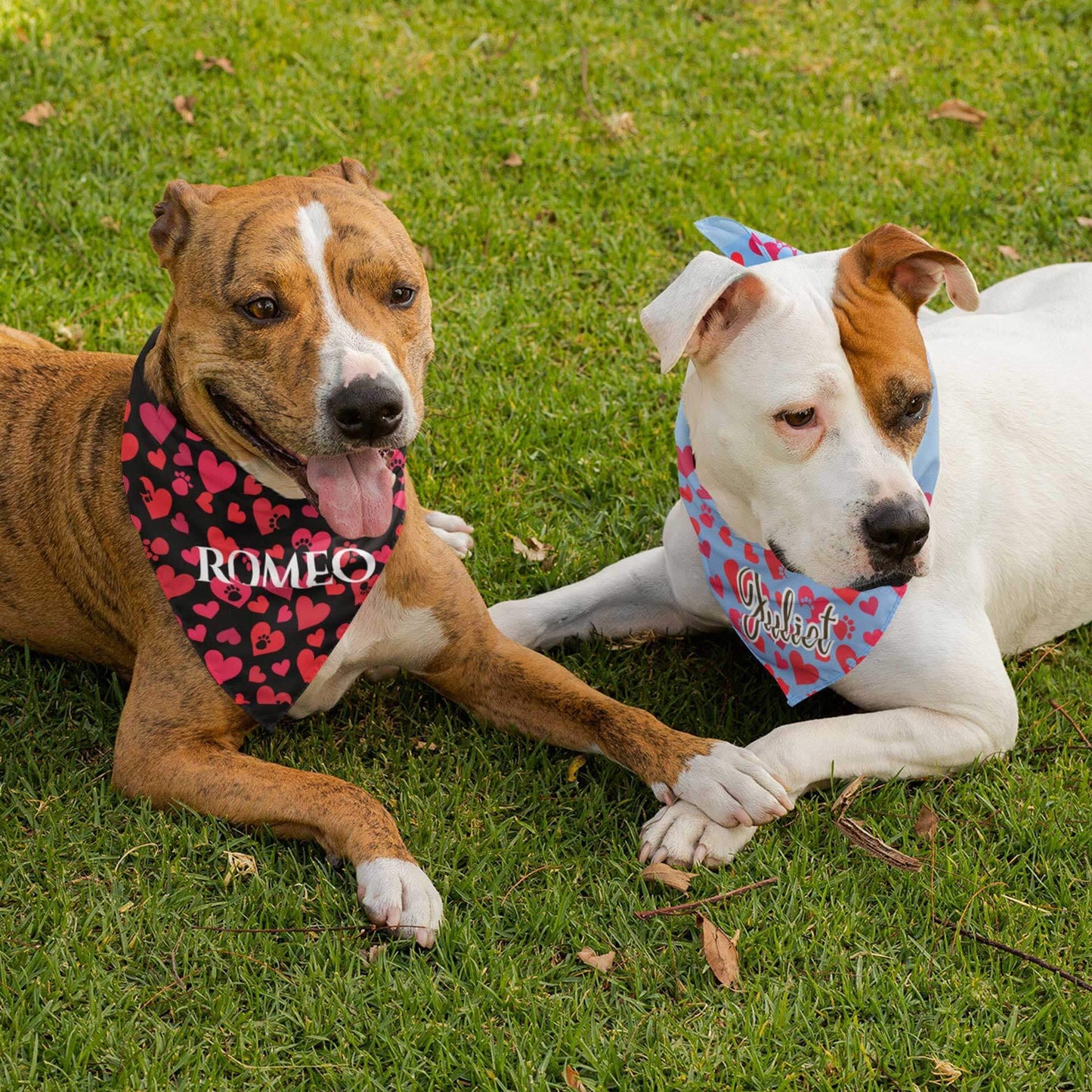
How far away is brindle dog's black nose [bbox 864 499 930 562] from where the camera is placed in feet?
10.9

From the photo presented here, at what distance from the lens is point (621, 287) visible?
6.10m

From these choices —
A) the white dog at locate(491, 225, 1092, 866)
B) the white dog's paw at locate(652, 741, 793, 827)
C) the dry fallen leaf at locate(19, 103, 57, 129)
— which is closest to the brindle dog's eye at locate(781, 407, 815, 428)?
the white dog at locate(491, 225, 1092, 866)

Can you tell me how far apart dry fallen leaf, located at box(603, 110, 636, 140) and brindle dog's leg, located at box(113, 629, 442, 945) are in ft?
14.3

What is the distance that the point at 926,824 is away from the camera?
3721mm

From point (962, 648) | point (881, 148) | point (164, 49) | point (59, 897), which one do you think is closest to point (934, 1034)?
point (962, 648)

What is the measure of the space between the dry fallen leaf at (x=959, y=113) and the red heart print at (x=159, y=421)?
5.33 m

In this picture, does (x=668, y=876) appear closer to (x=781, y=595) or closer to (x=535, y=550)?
(x=781, y=595)

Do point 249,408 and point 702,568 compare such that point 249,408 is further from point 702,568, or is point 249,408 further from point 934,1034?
point 934,1034

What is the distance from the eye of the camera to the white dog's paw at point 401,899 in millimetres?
3309

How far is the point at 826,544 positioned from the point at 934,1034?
1.23 meters

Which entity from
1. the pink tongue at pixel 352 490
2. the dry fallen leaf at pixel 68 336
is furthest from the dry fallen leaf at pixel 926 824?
the dry fallen leaf at pixel 68 336

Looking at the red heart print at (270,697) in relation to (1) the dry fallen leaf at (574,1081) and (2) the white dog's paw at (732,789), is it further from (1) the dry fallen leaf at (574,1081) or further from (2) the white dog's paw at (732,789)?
(1) the dry fallen leaf at (574,1081)

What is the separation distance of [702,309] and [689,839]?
1.43m

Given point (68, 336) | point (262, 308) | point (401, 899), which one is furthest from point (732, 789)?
point (68, 336)
